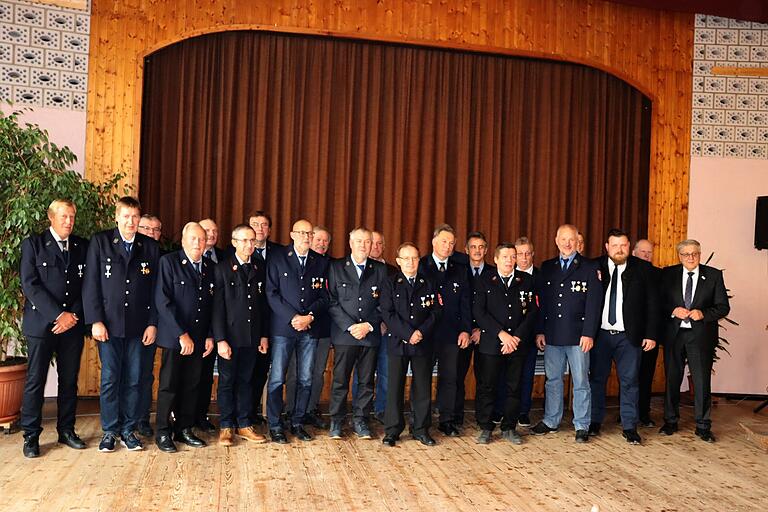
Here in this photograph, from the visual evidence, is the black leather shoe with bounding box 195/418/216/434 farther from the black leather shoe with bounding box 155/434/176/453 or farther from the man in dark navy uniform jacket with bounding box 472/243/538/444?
the man in dark navy uniform jacket with bounding box 472/243/538/444

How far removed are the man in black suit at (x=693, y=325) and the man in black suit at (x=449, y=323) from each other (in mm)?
1569

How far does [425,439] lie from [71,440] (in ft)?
7.49

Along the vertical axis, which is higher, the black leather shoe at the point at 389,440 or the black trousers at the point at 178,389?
the black trousers at the point at 178,389

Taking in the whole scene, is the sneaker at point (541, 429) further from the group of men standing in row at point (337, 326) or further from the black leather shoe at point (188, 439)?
the black leather shoe at point (188, 439)

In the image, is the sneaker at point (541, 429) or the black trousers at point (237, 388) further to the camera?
the sneaker at point (541, 429)

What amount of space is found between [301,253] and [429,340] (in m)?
1.08

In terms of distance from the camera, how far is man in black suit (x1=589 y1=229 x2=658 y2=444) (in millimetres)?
5355

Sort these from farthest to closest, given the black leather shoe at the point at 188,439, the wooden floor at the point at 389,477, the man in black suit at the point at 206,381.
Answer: the man in black suit at the point at 206,381, the black leather shoe at the point at 188,439, the wooden floor at the point at 389,477

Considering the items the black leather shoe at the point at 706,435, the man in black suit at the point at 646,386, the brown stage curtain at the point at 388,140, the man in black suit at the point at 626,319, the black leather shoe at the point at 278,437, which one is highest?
the brown stage curtain at the point at 388,140

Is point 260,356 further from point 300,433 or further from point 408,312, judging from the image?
point 408,312

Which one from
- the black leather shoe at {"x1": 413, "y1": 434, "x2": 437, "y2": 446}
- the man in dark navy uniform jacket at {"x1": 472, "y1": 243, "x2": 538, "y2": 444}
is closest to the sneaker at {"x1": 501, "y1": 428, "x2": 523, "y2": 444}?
the man in dark navy uniform jacket at {"x1": 472, "y1": 243, "x2": 538, "y2": 444}

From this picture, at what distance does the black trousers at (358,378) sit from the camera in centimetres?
512

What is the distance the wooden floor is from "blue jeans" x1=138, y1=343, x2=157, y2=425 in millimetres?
346

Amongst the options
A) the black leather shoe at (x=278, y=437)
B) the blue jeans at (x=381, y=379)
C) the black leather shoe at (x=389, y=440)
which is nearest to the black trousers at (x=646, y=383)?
the blue jeans at (x=381, y=379)
